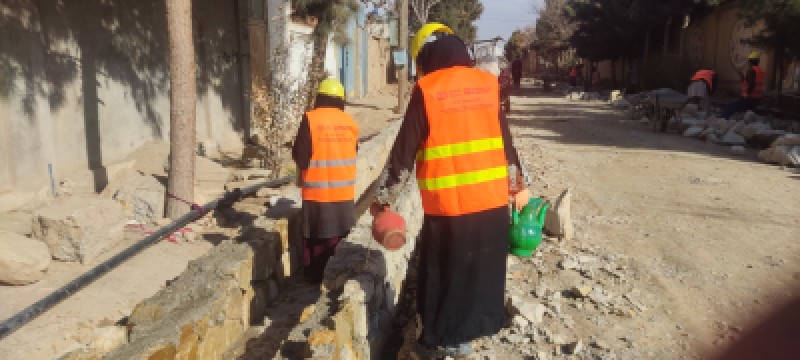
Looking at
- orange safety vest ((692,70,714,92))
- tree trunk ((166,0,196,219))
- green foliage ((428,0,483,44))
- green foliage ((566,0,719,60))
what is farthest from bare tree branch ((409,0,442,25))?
tree trunk ((166,0,196,219))

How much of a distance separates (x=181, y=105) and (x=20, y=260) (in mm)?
2596

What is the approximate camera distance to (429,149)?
3.13 m

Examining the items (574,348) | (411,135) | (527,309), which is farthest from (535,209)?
(411,135)

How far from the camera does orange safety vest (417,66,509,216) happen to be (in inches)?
122

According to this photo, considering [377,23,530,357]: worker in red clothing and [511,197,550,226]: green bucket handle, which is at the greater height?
[377,23,530,357]: worker in red clothing

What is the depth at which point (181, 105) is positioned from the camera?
725cm

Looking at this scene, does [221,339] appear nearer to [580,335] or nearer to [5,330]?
[5,330]

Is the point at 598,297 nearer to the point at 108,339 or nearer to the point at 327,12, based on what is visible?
the point at 108,339

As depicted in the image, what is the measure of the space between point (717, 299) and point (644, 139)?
370 inches

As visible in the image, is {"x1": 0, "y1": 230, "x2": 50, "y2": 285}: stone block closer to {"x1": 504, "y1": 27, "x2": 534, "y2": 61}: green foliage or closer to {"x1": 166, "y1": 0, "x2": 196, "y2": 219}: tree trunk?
{"x1": 166, "y1": 0, "x2": 196, "y2": 219}: tree trunk

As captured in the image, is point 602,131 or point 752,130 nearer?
point 752,130

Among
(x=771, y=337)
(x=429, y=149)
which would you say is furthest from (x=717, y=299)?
(x=771, y=337)

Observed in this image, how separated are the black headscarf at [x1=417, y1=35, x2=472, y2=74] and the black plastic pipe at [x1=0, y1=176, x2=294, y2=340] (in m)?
3.39

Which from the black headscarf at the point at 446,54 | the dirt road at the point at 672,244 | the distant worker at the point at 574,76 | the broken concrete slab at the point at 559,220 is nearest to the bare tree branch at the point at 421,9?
the distant worker at the point at 574,76
